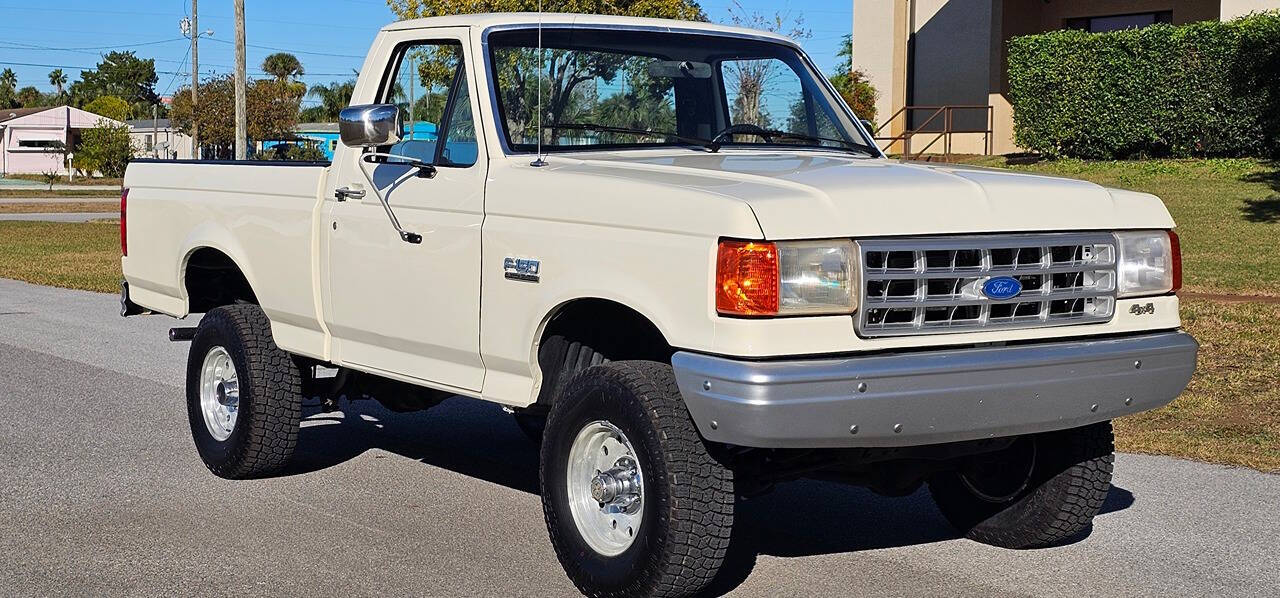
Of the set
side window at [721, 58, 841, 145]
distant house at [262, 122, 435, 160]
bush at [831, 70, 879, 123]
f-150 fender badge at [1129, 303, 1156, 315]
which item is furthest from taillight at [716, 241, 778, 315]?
distant house at [262, 122, 435, 160]

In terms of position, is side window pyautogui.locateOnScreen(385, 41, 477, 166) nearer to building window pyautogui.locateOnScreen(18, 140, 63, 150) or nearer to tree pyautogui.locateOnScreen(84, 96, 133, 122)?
Result: building window pyautogui.locateOnScreen(18, 140, 63, 150)

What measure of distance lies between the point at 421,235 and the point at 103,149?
73.2 m

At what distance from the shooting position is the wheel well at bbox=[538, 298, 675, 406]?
18.6ft

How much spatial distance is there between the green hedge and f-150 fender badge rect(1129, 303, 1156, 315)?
62.6 feet

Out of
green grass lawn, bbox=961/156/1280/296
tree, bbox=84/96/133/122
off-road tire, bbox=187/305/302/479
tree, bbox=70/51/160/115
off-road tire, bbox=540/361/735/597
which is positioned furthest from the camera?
tree, bbox=70/51/160/115

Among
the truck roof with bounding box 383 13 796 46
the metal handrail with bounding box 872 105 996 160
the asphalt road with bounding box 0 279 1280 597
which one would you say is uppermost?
the metal handrail with bounding box 872 105 996 160

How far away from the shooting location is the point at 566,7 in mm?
23531

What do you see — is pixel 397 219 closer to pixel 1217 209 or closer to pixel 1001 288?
pixel 1001 288

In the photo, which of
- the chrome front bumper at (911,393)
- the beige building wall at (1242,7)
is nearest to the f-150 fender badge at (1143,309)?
the chrome front bumper at (911,393)

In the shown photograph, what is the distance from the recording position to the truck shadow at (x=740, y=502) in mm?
6266

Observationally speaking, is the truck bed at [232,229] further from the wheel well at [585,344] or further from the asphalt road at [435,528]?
the wheel well at [585,344]

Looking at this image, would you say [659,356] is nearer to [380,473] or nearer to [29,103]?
[380,473]

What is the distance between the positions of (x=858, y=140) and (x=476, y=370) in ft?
6.66

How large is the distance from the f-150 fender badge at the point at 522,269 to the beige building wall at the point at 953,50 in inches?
1040
